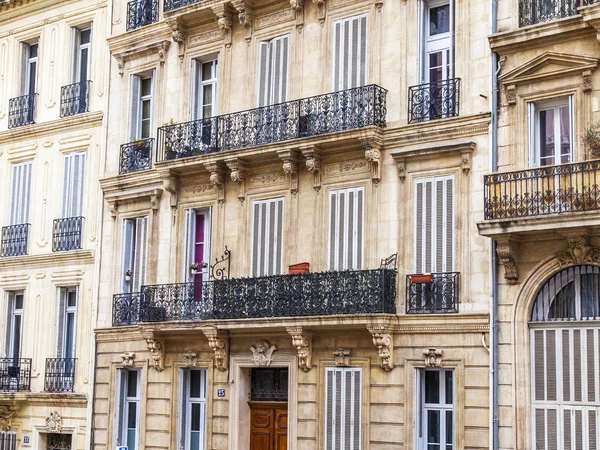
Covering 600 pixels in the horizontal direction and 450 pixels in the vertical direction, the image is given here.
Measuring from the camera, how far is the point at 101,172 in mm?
27109

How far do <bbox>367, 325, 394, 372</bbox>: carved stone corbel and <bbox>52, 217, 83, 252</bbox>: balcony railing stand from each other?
9.88 m

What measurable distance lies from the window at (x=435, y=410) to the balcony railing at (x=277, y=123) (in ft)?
17.3

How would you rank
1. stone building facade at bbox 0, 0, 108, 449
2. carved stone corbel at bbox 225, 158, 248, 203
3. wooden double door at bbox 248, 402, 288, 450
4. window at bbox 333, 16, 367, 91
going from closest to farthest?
window at bbox 333, 16, 367, 91, wooden double door at bbox 248, 402, 288, 450, carved stone corbel at bbox 225, 158, 248, 203, stone building facade at bbox 0, 0, 108, 449

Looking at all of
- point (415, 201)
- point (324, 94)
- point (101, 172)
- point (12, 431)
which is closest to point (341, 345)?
point (415, 201)

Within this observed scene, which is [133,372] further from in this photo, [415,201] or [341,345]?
[415,201]

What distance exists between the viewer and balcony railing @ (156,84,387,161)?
21875 millimetres

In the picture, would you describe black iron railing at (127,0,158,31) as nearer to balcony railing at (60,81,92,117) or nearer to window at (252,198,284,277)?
balcony railing at (60,81,92,117)

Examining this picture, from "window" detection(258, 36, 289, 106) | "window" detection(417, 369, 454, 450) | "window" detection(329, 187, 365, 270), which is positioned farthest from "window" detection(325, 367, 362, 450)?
"window" detection(258, 36, 289, 106)

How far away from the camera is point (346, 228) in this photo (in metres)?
22.2

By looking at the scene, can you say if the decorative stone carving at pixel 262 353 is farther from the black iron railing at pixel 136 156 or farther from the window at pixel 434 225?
the black iron railing at pixel 136 156

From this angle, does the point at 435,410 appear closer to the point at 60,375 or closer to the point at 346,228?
the point at 346,228

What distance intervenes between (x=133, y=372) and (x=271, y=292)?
5.46 meters

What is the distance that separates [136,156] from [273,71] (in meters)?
4.55

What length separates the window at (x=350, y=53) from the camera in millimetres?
22672
